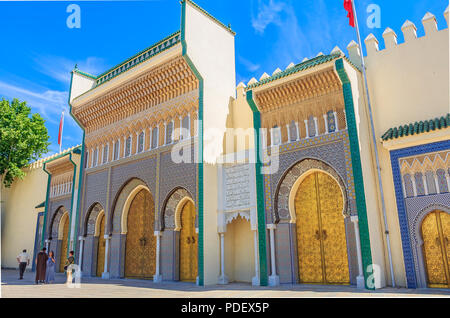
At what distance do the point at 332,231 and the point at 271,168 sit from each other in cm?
209

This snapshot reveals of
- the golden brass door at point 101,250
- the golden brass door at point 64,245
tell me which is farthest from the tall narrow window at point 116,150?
the golden brass door at point 64,245

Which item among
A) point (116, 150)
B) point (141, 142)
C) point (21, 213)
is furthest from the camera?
point (21, 213)

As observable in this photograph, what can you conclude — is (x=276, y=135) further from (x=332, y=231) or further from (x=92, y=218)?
(x=92, y=218)

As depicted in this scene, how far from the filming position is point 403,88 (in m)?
8.09

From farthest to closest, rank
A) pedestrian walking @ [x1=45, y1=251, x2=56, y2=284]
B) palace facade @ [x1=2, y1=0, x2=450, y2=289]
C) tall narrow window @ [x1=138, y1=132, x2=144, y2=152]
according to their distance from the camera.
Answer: tall narrow window @ [x1=138, y1=132, x2=144, y2=152]
pedestrian walking @ [x1=45, y1=251, x2=56, y2=284]
palace facade @ [x1=2, y1=0, x2=450, y2=289]

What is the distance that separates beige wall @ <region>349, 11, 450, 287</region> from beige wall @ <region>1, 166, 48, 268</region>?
14740 millimetres

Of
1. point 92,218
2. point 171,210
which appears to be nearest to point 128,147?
point 92,218

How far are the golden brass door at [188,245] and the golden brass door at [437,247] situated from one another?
551 cm

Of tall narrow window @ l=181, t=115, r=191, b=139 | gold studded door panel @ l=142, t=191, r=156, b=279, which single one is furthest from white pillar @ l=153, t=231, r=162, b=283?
tall narrow window @ l=181, t=115, r=191, b=139

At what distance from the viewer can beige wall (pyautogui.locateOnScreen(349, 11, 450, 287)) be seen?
7.51 meters

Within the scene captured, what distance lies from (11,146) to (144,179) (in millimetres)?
10238

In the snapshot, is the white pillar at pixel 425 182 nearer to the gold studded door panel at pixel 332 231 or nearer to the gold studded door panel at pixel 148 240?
the gold studded door panel at pixel 332 231

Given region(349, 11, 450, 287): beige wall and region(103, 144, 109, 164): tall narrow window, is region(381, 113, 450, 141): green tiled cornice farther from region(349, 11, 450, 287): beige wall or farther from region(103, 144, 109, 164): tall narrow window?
region(103, 144, 109, 164): tall narrow window

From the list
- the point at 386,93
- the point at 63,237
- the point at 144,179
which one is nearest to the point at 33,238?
the point at 63,237
